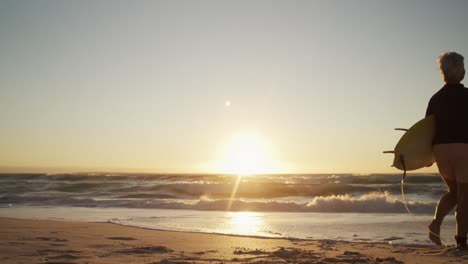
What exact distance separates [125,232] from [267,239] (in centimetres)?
216

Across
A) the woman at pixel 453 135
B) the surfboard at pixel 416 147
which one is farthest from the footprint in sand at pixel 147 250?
the woman at pixel 453 135

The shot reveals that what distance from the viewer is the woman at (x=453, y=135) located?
439 cm

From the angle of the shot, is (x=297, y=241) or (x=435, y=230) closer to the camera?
(x=435, y=230)

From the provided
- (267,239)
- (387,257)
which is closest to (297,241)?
(267,239)

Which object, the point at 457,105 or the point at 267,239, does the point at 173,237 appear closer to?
the point at 267,239

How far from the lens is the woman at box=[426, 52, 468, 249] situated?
4387 mm

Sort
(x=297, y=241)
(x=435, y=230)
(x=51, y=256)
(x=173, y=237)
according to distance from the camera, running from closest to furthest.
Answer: (x=51, y=256) → (x=435, y=230) → (x=297, y=241) → (x=173, y=237)

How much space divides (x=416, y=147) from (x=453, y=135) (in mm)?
386

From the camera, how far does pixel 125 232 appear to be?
6.81 metres

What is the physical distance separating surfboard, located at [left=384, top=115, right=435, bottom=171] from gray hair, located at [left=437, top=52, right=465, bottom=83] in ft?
1.38

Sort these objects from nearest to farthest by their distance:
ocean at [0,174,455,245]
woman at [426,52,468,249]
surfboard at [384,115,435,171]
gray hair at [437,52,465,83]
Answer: woman at [426,52,468,249]
gray hair at [437,52,465,83]
surfboard at [384,115,435,171]
ocean at [0,174,455,245]

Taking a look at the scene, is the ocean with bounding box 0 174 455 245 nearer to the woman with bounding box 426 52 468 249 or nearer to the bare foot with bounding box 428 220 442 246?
the bare foot with bounding box 428 220 442 246

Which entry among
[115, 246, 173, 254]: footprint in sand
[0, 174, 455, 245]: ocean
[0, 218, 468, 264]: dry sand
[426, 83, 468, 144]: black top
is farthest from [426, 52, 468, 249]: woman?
[115, 246, 173, 254]: footprint in sand

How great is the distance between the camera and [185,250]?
16.2 ft
